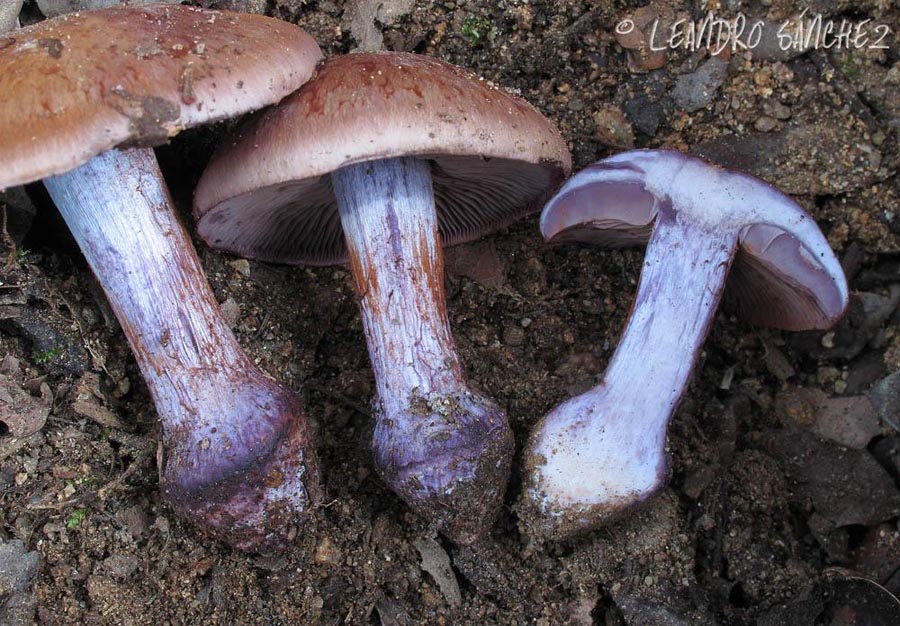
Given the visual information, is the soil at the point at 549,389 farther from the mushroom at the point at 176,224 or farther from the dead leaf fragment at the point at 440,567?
the mushroom at the point at 176,224

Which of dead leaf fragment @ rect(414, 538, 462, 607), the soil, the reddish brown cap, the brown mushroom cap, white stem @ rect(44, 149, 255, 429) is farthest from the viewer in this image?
dead leaf fragment @ rect(414, 538, 462, 607)

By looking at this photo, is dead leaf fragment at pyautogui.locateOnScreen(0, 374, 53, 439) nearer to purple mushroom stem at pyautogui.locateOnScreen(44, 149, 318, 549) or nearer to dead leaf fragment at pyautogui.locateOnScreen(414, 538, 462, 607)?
purple mushroom stem at pyautogui.locateOnScreen(44, 149, 318, 549)

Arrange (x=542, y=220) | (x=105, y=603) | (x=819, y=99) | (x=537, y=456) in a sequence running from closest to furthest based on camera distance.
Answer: (x=105, y=603)
(x=537, y=456)
(x=542, y=220)
(x=819, y=99)

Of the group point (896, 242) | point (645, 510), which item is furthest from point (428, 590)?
point (896, 242)

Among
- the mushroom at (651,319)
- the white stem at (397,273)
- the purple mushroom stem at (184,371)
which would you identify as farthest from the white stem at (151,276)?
the mushroom at (651,319)

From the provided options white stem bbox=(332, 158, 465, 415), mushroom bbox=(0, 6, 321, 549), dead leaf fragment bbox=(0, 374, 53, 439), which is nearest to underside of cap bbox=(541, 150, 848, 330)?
white stem bbox=(332, 158, 465, 415)

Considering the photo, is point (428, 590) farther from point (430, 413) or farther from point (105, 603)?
point (105, 603)

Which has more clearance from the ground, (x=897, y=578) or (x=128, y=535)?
(x=128, y=535)
